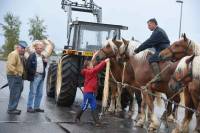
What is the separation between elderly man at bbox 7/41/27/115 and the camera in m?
10.9

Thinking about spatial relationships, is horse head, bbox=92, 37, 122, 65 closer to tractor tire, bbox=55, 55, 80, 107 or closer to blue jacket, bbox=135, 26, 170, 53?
tractor tire, bbox=55, 55, 80, 107

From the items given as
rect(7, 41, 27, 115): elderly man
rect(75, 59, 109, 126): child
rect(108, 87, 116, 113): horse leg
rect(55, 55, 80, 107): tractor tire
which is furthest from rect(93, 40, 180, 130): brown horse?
rect(7, 41, 27, 115): elderly man

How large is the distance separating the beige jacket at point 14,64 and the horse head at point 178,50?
3.77m

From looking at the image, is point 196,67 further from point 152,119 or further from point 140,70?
point 140,70

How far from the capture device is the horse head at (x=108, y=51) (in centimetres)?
1137

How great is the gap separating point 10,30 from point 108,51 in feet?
158

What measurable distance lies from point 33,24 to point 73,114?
4750cm

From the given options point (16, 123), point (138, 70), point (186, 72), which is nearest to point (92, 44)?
point (138, 70)

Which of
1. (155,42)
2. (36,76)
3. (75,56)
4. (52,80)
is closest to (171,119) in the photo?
(155,42)

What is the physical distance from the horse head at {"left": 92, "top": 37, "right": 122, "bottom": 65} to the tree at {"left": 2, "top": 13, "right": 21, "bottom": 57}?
4650 centimetres

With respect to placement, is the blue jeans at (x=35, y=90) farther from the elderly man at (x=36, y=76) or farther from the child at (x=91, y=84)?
the child at (x=91, y=84)

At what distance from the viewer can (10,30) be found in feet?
190

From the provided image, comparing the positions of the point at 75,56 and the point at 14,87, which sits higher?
the point at 75,56

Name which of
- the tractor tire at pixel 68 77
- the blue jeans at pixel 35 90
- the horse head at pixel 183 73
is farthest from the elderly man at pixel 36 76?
the horse head at pixel 183 73
